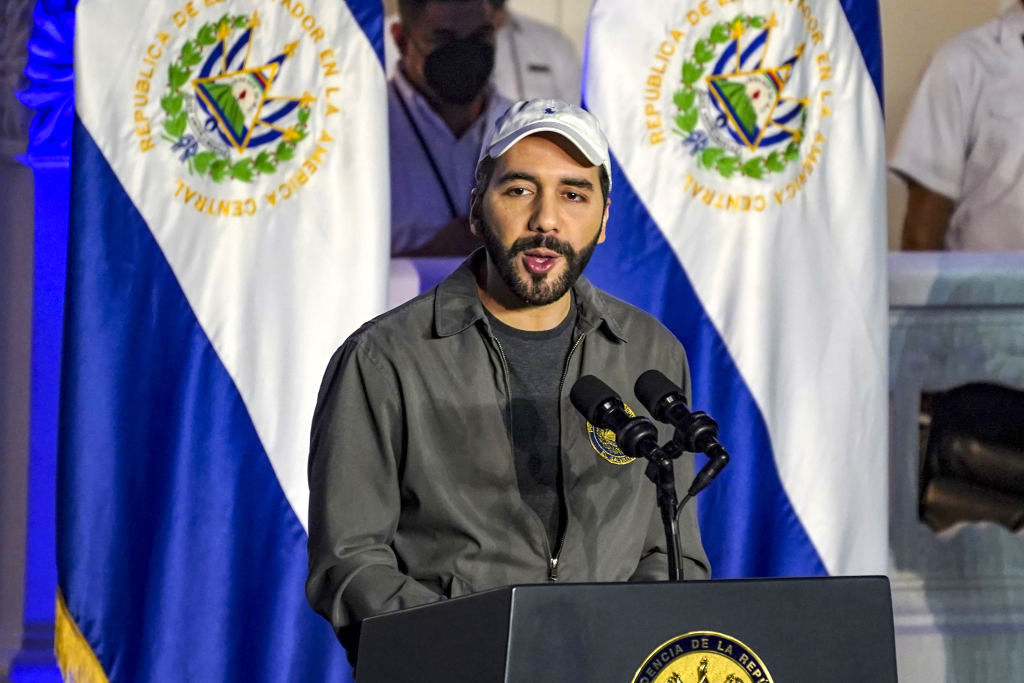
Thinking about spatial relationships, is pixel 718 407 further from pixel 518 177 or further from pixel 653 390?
pixel 653 390

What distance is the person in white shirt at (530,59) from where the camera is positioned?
4570 millimetres

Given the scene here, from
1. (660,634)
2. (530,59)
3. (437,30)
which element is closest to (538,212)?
(660,634)

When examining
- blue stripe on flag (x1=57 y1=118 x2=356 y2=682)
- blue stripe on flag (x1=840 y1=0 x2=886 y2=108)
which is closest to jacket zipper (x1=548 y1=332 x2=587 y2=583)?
blue stripe on flag (x1=57 y1=118 x2=356 y2=682)

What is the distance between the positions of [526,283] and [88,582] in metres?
1.53

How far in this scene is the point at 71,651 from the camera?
114 inches

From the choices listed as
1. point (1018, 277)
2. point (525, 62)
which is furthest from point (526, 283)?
point (525, 62)

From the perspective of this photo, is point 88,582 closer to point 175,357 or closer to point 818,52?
point 175,357

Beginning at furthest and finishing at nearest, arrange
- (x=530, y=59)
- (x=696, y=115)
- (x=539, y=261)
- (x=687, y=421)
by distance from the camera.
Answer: (x=530, y=59) → (x=696, y=115) → (x=539, y=261) → (x=687, y=421)

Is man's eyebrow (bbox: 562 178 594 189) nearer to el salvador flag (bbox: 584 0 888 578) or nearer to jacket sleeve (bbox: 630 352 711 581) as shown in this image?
jacket sleeve (bbox: 630 352 711 581)

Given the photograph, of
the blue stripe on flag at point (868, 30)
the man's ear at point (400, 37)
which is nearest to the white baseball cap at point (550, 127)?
the blue stripe on flag at point (868, 30)

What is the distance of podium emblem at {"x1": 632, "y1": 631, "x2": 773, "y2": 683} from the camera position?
3.92 ft

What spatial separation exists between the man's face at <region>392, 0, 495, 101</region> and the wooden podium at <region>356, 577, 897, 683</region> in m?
3.29

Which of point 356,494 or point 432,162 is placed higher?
point 432,162

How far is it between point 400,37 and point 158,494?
208 centimetres
